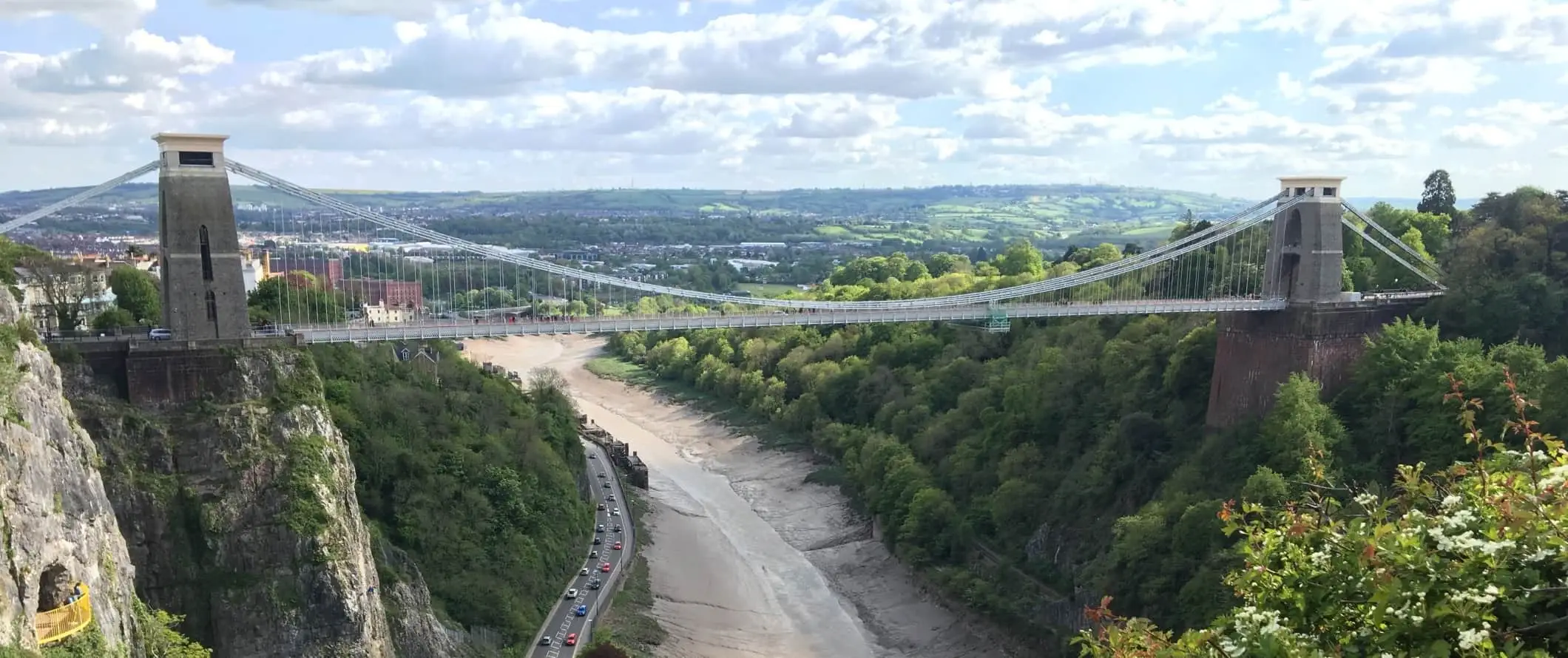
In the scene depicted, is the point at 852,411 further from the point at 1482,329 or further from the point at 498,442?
the point at 1482,329

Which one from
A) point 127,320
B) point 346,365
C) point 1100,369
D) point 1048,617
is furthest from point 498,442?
point 1100,369

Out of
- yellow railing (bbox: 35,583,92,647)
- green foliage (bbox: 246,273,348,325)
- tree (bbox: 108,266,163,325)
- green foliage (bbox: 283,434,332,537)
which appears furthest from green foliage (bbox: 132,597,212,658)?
tree (bbox: 108,266,163,325)

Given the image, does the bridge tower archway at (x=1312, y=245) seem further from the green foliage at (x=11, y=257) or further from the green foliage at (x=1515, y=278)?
the green foliage at (x=11, y=257)

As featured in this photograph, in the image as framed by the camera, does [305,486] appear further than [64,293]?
No

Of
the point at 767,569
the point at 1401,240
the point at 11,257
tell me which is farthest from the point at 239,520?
the point at 1401,240

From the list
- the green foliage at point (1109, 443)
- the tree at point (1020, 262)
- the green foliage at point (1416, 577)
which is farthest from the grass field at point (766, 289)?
the green foliage at point (1416, 577)

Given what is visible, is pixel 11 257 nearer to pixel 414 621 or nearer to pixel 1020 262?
pixel 414 621
